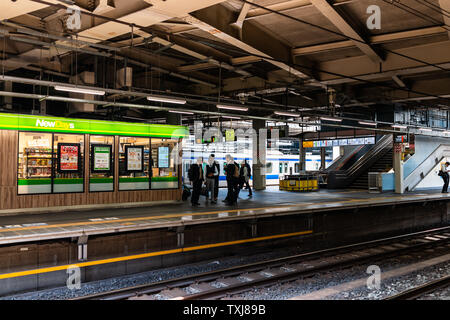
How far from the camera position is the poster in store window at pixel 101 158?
12859 millimetres

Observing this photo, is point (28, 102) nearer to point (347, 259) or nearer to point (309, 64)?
point (309, 64)

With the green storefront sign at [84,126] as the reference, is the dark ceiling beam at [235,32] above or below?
above

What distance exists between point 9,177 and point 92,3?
5506 mm

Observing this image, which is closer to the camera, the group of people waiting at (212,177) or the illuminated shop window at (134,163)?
the illuminated shop window at (134,163)

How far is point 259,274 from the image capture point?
9.10 metres

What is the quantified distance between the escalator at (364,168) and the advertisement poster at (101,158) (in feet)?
51.1

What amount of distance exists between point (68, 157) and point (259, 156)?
1305cm

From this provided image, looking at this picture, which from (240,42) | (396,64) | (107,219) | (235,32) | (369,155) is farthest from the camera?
(369,155)

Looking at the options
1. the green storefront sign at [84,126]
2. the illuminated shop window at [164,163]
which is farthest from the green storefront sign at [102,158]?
the illuminated shop window at [164,163]

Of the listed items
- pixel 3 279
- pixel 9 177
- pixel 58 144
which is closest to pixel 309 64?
pixel 58 144

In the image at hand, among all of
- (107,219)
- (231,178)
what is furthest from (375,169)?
(107,219)

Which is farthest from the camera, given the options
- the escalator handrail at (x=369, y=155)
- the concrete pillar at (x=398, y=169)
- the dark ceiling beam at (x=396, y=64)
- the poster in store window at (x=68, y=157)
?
the escalator handrail at (x=369, y=155)

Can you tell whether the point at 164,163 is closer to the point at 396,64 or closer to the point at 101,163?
the point at 101,163

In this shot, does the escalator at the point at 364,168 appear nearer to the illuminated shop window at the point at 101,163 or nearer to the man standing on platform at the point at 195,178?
the man standing on platform at the point at 195,178
